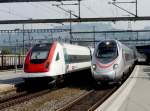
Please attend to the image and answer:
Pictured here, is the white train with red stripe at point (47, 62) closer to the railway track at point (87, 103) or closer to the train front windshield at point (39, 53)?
the train front windshield at point (39, 53)

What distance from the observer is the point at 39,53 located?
21.9 metres

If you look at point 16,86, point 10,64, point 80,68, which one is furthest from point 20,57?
point 16,86

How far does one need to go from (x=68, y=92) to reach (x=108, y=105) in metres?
7.62

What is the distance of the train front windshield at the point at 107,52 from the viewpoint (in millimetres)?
21766

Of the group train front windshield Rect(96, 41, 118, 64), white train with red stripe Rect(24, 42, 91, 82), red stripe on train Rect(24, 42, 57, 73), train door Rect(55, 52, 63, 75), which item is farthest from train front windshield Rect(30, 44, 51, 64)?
train front windshield Rect(96, 41, 118, 64)

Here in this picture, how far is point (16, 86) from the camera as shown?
885 inches

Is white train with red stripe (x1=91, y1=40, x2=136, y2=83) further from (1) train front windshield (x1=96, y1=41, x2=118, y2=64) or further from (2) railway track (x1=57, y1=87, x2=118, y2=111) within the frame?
(2) railway track (x1=57, y1=87, x2=118, y2=111)

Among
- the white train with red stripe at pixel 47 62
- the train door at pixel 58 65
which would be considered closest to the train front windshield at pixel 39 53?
the white train with red stripe at pixel 47 62

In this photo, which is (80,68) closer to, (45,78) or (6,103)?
(45,78)

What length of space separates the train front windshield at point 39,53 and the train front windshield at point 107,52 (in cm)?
288

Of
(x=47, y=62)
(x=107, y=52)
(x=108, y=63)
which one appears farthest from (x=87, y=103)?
(x=107, y=52)

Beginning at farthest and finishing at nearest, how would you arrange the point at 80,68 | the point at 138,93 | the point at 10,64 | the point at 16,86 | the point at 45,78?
the point at 10,64
the point at 80,68
the point at 16,86
the point at 45,78
the point at 138,93

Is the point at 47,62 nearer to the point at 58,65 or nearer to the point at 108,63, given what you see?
the point at 58,65

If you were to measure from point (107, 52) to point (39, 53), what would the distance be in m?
3.82
